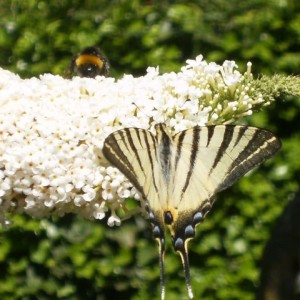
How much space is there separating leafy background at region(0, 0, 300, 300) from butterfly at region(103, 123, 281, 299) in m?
1.91

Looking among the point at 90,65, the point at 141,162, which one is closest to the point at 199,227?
the point at 90,65

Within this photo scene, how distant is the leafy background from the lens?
16.8ft

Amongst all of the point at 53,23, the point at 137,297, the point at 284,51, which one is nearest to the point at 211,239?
the point at 137,297

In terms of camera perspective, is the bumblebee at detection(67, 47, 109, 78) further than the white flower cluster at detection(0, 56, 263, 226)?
Yes

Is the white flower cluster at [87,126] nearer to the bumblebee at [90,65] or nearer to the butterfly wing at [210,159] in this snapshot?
the butterfly wing at [210,159]

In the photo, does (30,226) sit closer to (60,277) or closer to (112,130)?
(60,277)

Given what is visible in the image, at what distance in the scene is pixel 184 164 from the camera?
3.17 meters

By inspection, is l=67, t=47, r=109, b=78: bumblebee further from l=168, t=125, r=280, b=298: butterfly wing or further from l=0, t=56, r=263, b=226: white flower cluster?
l=168, t=125, r=280, b=298: butterfly wing

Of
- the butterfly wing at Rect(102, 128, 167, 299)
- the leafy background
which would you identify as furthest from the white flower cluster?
the leafy background

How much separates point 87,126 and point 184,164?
1.34ft

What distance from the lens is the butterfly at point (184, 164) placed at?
3.03 meters

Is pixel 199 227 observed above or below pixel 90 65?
below

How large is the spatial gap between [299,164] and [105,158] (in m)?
2.39

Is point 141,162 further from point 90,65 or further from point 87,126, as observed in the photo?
point 90,65
